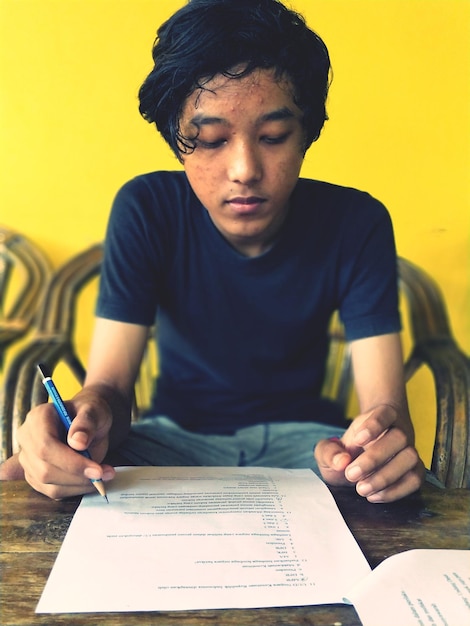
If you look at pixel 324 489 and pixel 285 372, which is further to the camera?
pixel 285 372

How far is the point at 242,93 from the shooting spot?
2.39 feet

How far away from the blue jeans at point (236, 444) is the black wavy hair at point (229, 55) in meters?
0.41

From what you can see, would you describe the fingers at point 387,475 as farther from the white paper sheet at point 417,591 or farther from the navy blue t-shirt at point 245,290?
the navy blue t-shirt at point 245,290

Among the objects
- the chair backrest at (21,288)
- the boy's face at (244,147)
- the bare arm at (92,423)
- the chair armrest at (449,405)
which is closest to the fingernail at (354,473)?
the chair armrest at (449,405)

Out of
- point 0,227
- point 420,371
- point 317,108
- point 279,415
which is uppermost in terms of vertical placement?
point 317,108

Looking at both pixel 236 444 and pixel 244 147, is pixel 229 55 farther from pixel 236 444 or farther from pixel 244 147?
pixel 236 444

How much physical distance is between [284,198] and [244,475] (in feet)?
1.26

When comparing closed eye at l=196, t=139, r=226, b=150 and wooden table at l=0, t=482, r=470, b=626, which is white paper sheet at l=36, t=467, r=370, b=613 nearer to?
wooden table at l=0, t=482, r=470, b=626

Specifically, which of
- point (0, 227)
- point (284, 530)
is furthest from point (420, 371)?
point (0, 227)

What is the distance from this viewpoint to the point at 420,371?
883mm

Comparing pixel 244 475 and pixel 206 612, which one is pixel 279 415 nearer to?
pixel 244 475

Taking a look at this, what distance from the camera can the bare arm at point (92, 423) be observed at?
0.63 meters

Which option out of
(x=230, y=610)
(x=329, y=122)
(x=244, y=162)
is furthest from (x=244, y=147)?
(x=230, y=610)

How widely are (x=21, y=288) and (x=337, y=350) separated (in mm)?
510
